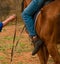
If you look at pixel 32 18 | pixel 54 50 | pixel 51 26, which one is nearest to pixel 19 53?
pixel 32 18

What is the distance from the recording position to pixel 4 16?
1443 centimetres

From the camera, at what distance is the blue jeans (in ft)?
16.4

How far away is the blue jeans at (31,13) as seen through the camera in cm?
501

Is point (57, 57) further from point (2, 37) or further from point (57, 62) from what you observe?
point (2, 37)

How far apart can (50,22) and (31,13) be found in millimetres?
717

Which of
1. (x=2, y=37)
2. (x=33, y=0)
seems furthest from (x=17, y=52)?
(x=33, y=0)

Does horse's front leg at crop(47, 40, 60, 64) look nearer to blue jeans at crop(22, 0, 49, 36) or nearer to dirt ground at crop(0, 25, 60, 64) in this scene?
blue jeans at crop(22, 0, 49, 36)

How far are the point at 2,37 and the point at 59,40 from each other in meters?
5.32

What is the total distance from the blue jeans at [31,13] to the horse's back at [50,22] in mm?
355

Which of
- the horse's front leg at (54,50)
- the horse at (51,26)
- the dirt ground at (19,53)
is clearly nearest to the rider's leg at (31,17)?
the horse at (51,26)

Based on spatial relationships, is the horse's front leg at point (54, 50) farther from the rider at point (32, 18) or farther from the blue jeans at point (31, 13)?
the blue jeans at point (31, 13)

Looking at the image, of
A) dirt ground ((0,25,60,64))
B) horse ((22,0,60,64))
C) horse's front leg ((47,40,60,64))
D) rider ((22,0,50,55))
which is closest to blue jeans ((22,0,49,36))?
rider ((22,0,50,55))

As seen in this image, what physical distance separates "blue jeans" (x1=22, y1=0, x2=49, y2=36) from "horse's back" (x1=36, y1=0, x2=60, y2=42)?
355 mm

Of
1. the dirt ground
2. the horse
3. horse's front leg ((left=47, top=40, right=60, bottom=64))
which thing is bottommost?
the dirt ground
